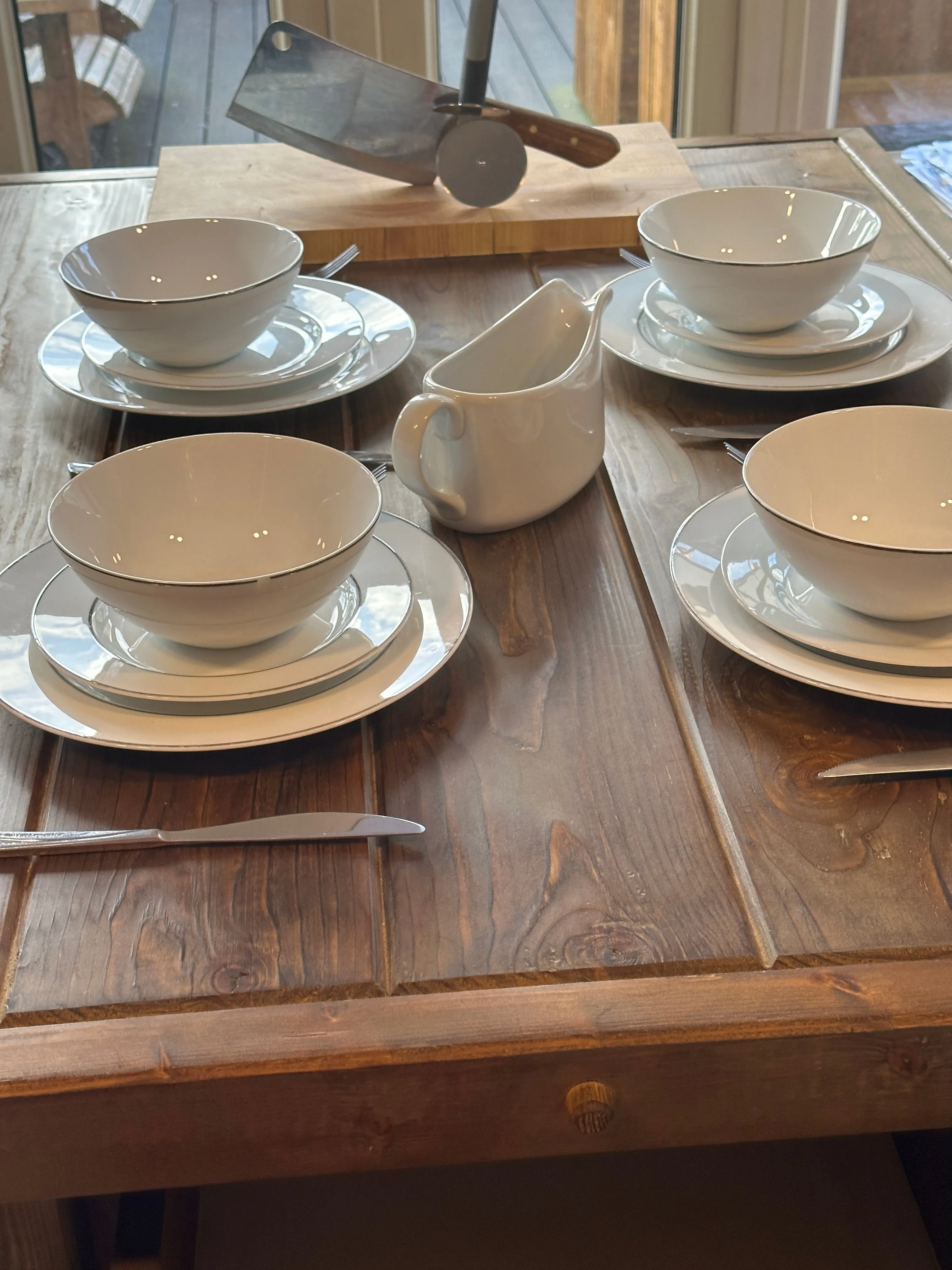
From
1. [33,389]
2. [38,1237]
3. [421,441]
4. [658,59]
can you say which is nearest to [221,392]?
[33,389]

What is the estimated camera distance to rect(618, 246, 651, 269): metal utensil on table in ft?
3.87

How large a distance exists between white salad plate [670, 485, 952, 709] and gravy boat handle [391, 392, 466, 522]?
144 millimetres

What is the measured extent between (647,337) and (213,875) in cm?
66

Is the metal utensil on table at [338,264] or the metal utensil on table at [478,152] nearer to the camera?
the metal utensil on table at [338,264]

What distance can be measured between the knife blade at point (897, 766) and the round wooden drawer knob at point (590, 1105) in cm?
18

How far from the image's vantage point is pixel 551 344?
881 mm

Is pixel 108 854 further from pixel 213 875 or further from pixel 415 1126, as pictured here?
pixel 415 1126

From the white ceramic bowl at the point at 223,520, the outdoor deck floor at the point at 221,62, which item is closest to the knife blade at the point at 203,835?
the white ceramic bowl at the point at 223,520

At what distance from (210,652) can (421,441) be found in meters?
0.19

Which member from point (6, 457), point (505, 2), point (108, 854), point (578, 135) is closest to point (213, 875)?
point (108, 854)

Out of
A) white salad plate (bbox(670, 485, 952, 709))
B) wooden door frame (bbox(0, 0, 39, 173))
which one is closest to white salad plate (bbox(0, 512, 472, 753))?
white salad plate (bbox(670, 485, 952, 709))

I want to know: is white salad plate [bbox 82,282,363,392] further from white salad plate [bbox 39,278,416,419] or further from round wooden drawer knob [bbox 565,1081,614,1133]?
round wooden drawer knob [bbox 565,1081,614,1133]

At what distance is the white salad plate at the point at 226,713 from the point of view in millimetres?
579

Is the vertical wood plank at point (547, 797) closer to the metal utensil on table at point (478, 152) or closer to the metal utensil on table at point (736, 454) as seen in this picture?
the metal utensil on table at point (736, 454)
